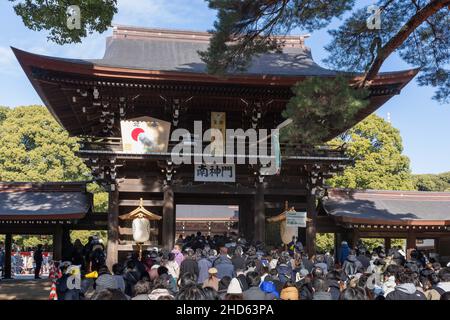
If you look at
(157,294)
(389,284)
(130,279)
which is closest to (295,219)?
(389,284)

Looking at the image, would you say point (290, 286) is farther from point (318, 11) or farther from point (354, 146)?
point (354, 146)

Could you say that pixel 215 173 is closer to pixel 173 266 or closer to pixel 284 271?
pixel 173 266

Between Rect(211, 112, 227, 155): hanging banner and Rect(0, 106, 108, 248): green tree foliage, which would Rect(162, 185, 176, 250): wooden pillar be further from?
Rect(0, 106, 108, 248): green tree foliage

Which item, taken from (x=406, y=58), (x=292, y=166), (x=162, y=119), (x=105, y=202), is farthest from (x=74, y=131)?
(x=406, y=58)

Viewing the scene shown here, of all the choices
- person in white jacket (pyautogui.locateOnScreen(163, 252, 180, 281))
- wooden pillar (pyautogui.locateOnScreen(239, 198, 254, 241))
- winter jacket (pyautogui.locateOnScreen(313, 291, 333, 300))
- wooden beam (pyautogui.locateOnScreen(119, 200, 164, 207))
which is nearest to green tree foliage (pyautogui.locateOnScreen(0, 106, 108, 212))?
wooden pillar (pyautogui.locateOnScreen(239, 198, 254, 241))

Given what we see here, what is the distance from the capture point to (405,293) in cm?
655

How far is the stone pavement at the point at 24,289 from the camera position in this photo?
1413 centimetres

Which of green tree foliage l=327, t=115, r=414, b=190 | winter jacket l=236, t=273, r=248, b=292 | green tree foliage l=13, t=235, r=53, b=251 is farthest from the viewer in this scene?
green tree foliage l=327, t=115, r=414, b=190

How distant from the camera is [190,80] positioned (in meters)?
15.5

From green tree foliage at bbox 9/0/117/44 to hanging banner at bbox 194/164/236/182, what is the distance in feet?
19.9

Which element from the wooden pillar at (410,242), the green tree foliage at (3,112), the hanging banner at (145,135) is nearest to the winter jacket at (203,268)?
the hanging banner at (145,135)

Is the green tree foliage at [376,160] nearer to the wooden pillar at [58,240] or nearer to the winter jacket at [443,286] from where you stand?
the wooden pillar at [58,240]

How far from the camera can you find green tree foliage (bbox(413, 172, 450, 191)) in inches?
2191
